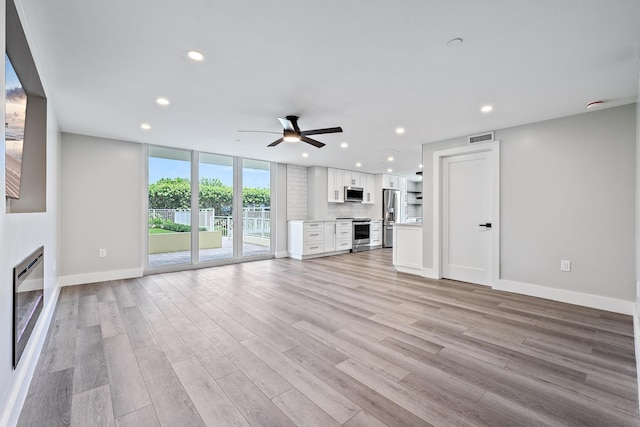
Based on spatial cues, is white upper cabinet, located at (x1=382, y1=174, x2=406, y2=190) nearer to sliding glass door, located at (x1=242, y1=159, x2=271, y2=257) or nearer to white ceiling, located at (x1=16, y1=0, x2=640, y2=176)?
sliding glass door, located at (x1=242, y1=159, x2=271, y2=257)

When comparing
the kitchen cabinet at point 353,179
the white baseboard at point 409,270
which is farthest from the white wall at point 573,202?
the kitchen cabinet at point 353,179

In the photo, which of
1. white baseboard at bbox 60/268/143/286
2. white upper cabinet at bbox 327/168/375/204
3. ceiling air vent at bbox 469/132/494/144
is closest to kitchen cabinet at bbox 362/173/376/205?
white upper cabinet at bbox 327/168/375/204

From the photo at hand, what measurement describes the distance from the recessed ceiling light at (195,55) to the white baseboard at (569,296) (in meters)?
4.65

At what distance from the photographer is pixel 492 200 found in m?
4.23

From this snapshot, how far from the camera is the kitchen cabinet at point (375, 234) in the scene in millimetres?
8539

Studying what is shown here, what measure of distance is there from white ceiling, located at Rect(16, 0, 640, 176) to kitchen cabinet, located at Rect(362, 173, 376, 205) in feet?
16.0

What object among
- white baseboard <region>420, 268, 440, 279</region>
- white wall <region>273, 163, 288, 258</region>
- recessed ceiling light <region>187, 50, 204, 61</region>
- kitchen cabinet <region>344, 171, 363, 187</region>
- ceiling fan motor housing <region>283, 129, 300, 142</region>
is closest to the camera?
recessed ceiling light <region>187, 50, 204, 61</region>

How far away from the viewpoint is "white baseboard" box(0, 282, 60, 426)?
1.44 metres

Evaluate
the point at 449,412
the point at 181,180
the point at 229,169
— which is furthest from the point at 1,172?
the point at 229,169

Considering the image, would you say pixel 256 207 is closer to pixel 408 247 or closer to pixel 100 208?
pixel 100 208

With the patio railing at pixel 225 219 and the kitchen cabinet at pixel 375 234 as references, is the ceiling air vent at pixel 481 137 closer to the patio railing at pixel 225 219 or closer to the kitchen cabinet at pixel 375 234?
the kitchen cabinet at pixel 375 234

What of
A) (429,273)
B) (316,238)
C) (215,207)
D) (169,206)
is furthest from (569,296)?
(169,206)

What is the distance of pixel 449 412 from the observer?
62.9 inches

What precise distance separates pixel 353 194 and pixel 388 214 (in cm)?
160
